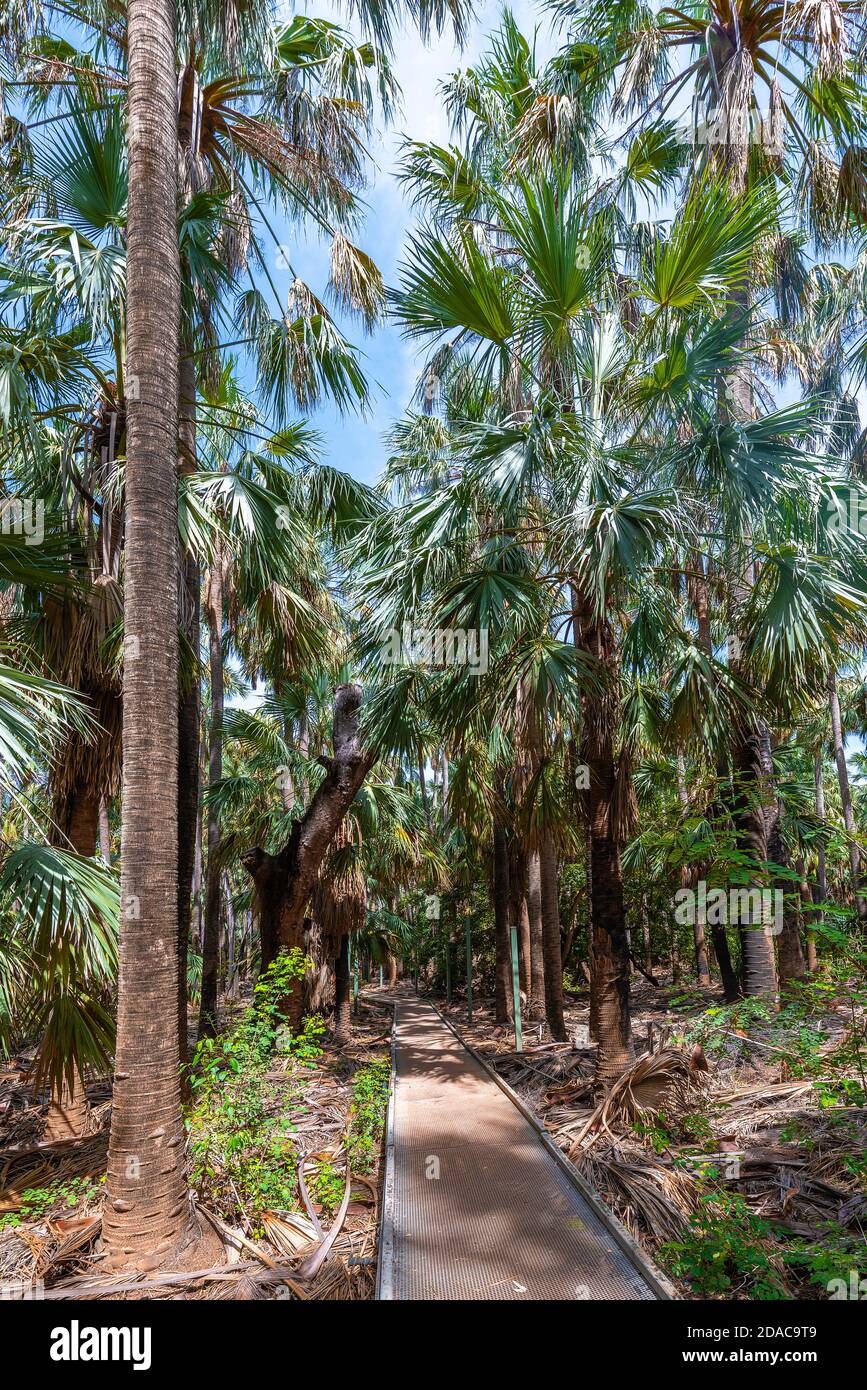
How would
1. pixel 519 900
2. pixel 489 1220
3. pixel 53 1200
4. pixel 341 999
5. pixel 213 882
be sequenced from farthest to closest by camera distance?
pixel 341 999 < pixel 519 900 < pixel 213 882 < pixel 53 1200 < pixel 489 1220

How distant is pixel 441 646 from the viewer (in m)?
6.79

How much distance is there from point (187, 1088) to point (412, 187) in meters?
11.3

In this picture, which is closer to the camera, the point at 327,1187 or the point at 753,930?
the point at 327,1187

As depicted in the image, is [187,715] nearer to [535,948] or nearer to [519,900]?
[519,900]

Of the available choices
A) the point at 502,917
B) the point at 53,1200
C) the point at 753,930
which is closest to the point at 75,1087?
the point at 53,1200

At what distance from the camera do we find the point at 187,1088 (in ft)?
21.0

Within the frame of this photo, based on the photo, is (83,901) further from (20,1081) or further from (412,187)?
(412,187)

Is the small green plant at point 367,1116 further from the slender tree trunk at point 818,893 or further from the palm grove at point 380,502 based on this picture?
the slender tree trunk at point 818,893

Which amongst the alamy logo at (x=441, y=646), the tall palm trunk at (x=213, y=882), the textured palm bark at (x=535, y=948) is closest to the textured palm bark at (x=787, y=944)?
the textured palm bark at (x=535, y=948)

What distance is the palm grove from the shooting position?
14.9ft

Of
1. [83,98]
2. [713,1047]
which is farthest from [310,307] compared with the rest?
[713,1047]
